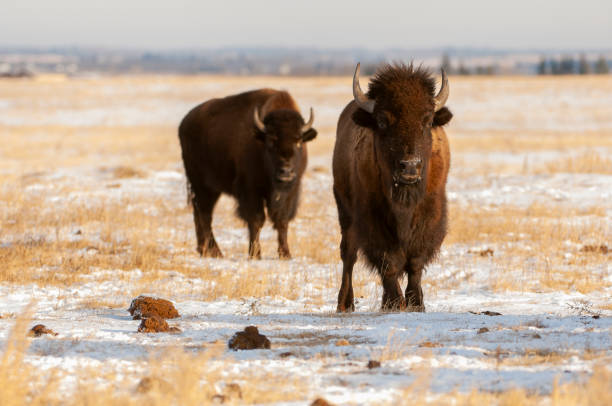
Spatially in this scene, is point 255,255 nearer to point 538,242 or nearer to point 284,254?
point 284,254

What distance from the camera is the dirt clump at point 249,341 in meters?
5.82

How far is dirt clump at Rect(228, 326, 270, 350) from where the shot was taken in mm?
5816

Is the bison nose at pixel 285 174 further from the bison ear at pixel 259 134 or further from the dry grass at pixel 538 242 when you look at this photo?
the dry grass at pixel 538 242

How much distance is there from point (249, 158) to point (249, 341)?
7.42 m

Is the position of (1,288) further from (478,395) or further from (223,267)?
(478,395)

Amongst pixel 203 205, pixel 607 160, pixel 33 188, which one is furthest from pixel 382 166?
pixel 607 160

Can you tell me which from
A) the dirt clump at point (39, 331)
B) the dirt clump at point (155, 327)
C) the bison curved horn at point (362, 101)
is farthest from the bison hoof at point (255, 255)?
the dirt clump at point (39, 331)

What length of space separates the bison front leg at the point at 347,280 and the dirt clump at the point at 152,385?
3.87 metres

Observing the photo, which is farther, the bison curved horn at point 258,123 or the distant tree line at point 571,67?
the distant tree line at point 571,67

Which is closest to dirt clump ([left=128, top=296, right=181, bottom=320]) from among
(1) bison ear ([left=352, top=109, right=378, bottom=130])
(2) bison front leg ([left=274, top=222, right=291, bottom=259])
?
(1) bison ear ([left=352, top=109, right=378, bottom=130])

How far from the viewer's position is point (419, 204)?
7.84 m

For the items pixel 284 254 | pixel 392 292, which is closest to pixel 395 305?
pixel 392 292

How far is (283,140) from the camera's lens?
39.8ft

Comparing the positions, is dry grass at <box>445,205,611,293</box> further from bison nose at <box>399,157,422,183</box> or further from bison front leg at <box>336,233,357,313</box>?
bison nose at <box>399,157,422,183</box>
